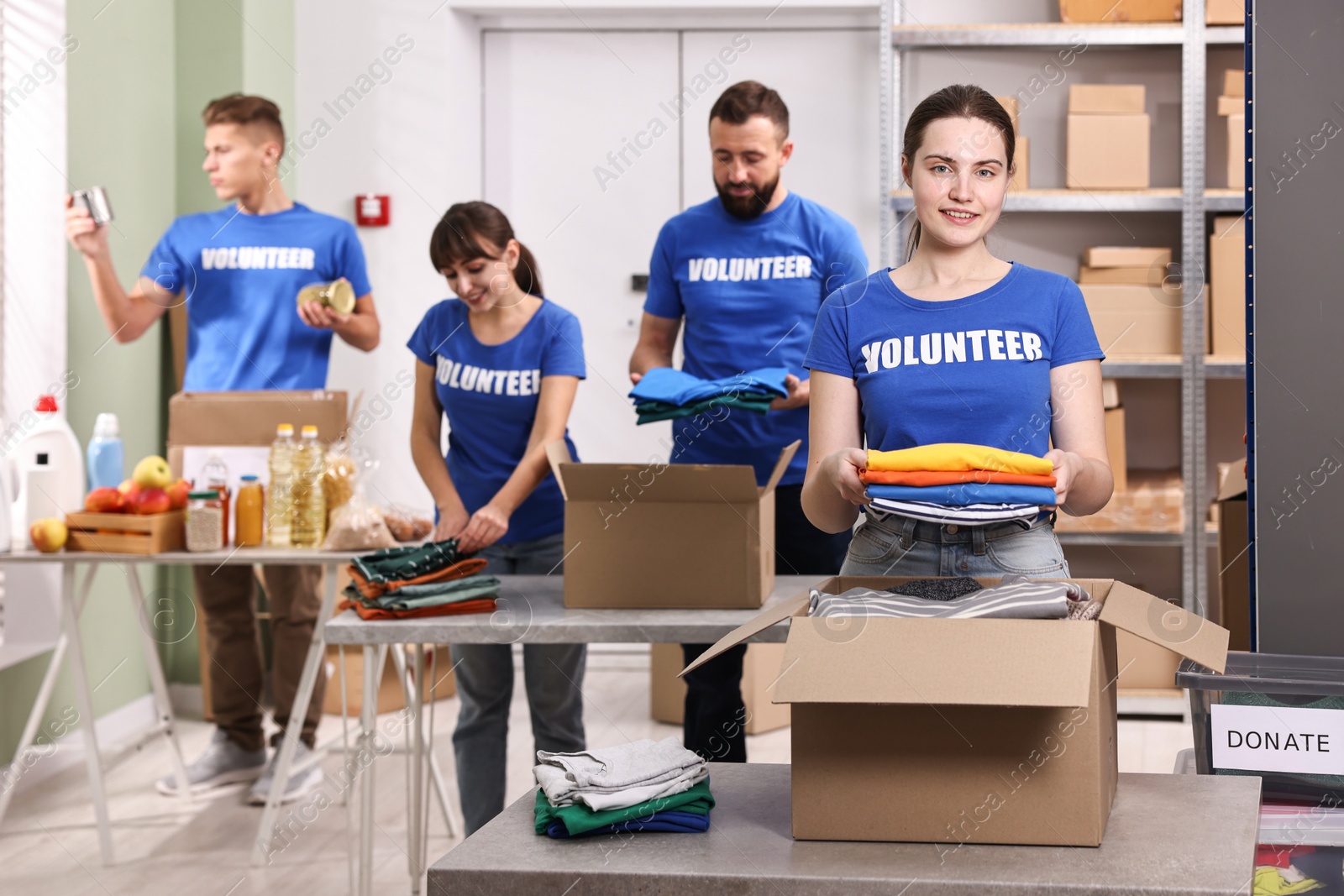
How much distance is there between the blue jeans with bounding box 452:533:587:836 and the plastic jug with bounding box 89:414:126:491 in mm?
1097

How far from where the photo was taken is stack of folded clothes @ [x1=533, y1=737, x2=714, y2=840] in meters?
1.11

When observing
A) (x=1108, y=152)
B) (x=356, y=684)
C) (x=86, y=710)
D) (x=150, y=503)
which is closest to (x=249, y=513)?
(x=150, y=503)

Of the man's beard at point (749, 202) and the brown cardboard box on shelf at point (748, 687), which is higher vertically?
the man's beard at point (749, 202)

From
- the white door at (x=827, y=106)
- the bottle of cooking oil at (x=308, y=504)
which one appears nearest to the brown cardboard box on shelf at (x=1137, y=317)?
the white door at (x=827, y=106)

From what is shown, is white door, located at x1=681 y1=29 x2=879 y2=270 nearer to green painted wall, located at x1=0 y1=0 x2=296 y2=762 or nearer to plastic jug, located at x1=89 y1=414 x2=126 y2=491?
green painted wall, located at x1=0 y1=0 x2=296 y2=762

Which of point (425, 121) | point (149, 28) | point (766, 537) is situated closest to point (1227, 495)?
point (766, 537)

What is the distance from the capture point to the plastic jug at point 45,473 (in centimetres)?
281

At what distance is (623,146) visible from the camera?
14.3ft

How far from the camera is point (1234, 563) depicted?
2207 mm

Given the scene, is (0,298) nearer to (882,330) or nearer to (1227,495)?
(882,330)

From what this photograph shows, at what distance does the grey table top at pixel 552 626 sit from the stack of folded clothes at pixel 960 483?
0.58 meters

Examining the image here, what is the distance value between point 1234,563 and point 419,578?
139 centimetres

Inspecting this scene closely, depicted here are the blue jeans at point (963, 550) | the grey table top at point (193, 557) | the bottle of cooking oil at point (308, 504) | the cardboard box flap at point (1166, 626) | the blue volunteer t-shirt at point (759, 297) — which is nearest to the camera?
the cardboard box flap at point (1166, 626)

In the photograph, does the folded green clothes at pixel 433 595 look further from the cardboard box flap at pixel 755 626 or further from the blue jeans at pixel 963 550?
the cardboard box flap at pixel 755 626
